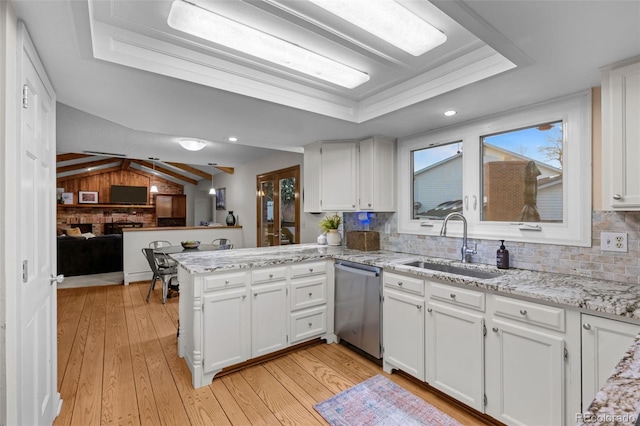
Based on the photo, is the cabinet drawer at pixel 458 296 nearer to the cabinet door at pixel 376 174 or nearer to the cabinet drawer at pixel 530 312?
the cabinet drawer at pixel 530 312

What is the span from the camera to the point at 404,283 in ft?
7.70

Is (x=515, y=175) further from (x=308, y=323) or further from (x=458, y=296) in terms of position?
(x=308, y=323)

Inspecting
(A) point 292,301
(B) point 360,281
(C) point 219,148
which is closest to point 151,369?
(A) point 292,301

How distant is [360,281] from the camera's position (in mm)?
2721

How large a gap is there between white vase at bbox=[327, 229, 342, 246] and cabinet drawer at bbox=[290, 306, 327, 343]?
912 mm

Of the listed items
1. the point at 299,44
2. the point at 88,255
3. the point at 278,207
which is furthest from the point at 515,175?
the point at 88,255

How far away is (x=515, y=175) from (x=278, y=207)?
3.81 metres

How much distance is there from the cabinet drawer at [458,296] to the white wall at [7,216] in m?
2.22

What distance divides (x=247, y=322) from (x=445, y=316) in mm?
1536

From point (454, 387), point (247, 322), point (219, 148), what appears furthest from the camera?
point (219, 148)

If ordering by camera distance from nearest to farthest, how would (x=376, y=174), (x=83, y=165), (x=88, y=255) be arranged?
(x=376, y=174), (x=88, y=255), (x=83, y=165)

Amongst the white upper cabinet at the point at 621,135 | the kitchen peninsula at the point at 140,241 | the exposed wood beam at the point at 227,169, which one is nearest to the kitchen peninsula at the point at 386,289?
the white upper cabinet at the point at 621,135

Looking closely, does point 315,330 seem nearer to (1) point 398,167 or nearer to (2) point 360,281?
(2) point 360,281

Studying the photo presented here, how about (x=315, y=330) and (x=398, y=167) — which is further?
(x=398, y=167)
